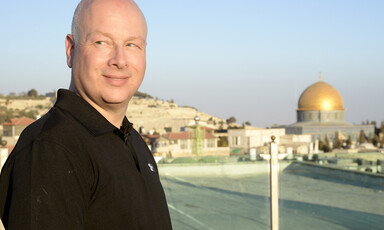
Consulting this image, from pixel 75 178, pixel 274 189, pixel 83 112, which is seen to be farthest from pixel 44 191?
pixel 274 189

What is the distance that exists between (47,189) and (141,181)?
33 cm

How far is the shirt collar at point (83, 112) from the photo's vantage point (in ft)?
4.30

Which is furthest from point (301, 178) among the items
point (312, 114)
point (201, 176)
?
point (312, 114)

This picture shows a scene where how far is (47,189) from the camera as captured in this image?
109 cm

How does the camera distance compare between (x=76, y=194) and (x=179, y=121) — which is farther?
(x=179, y=121)

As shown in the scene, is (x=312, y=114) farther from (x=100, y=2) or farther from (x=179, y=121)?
(x=100, y=2)

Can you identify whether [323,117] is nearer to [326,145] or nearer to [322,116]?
[322,116]

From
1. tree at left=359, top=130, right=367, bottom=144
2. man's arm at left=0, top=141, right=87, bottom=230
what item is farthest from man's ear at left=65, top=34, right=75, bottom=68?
tree at left=359, top=130, right=367, bottom=144

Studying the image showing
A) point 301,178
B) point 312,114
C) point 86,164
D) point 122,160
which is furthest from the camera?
point 312,114

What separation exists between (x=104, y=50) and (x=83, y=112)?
0.54 ft

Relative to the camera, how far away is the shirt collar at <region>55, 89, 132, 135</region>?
1.31 meters

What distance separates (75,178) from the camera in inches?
45.4

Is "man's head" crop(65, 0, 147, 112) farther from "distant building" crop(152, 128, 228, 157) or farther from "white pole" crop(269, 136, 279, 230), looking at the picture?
"distant building" crop(152, 128, 228, 157)

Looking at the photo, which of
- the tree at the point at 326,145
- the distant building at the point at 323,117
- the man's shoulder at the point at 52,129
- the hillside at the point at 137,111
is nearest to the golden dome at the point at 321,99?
the distant building at the point at 323,117
